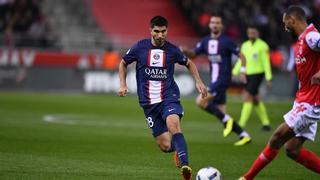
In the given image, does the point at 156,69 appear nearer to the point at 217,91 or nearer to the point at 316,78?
the point at 316,78

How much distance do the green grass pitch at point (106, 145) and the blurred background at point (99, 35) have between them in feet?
12.9

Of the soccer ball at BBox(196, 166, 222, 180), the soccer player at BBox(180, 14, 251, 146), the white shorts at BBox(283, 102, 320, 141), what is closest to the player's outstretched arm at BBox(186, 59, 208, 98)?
the soccer ball at BBox(196, 166, 222, 180)

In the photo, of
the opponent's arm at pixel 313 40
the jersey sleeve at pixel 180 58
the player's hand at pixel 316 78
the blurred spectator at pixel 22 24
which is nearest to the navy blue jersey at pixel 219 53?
the jersey sleeve at pixel 180 58

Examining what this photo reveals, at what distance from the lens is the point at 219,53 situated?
1653cm

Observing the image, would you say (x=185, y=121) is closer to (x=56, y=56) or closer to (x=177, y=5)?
(x=56, y=56)

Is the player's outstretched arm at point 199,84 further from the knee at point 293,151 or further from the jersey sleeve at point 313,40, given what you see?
the jersey sleeve at point 313,40

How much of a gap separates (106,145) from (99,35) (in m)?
18.4

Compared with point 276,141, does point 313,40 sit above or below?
above

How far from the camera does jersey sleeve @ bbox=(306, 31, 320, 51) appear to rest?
31.0 ft

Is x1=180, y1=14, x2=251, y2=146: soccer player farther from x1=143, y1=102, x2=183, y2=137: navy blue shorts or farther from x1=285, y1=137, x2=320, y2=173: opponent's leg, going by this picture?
x1=285, y1=137, x2=320, y2=173: opponent's leg

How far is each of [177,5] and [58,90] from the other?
9879 mm

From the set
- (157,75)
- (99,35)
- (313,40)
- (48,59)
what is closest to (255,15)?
(99,35)

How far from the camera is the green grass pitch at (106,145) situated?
11234mm

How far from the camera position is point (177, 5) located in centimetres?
3756
